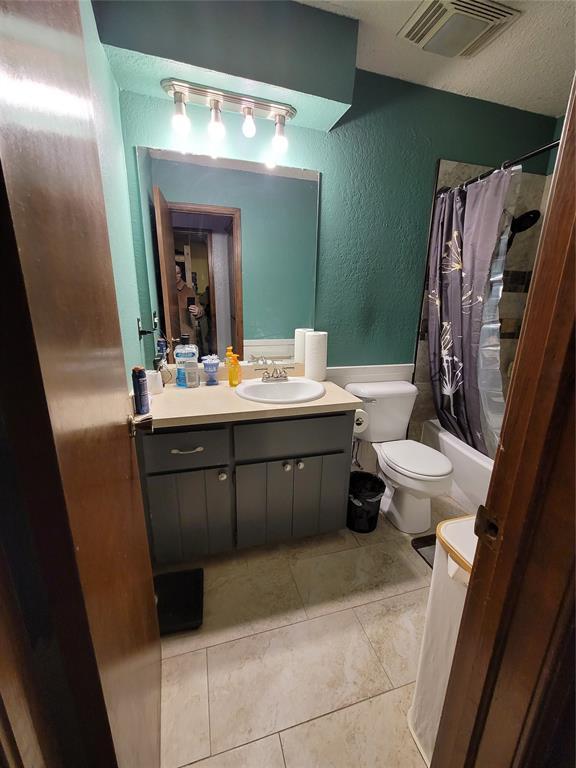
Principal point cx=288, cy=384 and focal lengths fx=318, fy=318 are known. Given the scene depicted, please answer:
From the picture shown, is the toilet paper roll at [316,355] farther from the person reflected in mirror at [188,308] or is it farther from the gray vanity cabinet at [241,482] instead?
the person reflected in mirror at [188,308]

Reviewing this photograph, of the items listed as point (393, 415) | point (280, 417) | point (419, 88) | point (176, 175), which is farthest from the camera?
point (393, 415)

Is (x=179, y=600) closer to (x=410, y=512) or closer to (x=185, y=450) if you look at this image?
(x=185, y=450)

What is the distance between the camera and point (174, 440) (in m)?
1.35

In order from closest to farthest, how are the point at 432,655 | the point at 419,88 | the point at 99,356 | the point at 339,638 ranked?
the point at 99,356 < the point at 432,655 < the point at 339,638 < the point at 419,88

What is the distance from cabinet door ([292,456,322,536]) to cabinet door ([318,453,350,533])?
0.03m

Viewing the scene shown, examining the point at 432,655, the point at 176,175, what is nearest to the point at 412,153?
the point at 176,175

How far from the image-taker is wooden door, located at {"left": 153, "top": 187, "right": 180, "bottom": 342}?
158cm

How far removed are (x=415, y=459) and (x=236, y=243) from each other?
155cm

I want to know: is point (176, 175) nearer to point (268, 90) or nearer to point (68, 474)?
point (268, 90)

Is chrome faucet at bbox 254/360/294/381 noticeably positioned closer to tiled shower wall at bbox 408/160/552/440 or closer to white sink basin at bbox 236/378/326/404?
white sink basin at bbox 236/378/326/404

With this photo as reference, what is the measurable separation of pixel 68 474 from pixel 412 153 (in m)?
2.29

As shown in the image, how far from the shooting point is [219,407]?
142 centimetres

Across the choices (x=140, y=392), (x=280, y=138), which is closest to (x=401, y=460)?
(x=140, y=392)

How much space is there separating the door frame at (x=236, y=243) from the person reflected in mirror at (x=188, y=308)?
102mm
